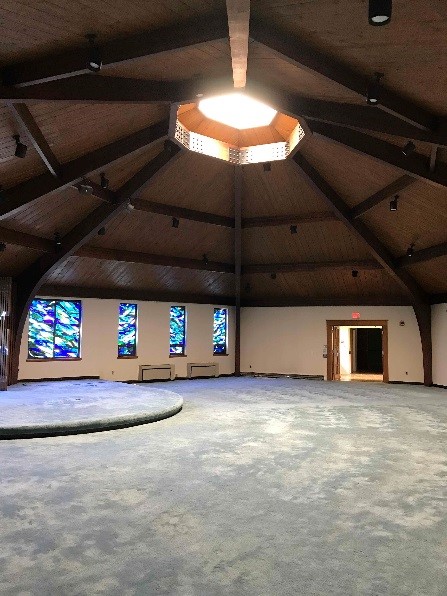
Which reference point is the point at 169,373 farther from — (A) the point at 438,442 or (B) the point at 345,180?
(A) the point at 438,442

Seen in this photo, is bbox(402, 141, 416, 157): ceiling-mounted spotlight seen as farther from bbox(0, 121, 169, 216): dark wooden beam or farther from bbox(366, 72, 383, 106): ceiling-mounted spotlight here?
bbox(0, 121, 169, 216): dark wooden beam

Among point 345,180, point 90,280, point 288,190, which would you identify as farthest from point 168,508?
point 90,280

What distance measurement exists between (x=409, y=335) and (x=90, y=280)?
9.67 metres

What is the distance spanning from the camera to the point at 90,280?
43.1ft

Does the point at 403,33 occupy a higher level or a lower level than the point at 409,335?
higher

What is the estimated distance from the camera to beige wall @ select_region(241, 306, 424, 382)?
47.5ft

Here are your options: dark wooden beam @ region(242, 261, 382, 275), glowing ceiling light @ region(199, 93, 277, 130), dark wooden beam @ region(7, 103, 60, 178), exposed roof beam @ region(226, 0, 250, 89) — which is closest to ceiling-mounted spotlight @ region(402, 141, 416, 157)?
exposed roof beam @ region(226, 0, 250, 89)

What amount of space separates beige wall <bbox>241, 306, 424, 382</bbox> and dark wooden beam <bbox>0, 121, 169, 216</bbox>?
949 centimetres

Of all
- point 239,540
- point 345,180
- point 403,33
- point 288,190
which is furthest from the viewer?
point 288,190

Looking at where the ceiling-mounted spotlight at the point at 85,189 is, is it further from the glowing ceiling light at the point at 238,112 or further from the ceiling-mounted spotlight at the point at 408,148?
the ceiling-mounted spotlight at the point at 408,148

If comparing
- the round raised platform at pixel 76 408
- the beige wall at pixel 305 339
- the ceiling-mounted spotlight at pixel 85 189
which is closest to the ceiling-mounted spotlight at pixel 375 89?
the ceiling-mounted spotlight at pixel 85 189

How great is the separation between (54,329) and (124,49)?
971 centimetres

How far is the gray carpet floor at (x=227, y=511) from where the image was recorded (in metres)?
2.70

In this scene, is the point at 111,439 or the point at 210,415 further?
the point at 210,415
